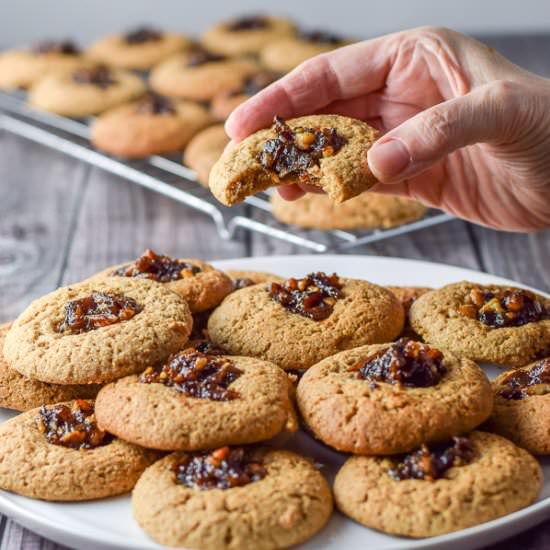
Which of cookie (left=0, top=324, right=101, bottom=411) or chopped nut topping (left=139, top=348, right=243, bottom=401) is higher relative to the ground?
chopped nut topping (left=139, top=348, right=243, bottom=401)

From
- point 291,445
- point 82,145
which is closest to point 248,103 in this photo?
point 291,445

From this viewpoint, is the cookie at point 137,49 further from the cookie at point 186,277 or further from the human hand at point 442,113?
the cookie at point 186,277

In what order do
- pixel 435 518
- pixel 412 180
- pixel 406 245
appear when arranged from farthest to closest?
1. pixel 406 245
2. pixel 412 180
3. pixel 435 518

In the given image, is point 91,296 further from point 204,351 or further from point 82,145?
point 82,145

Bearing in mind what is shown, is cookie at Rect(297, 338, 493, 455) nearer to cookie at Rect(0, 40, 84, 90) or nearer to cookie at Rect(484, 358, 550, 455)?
cookie at Rect(484, 358, 550, 455)

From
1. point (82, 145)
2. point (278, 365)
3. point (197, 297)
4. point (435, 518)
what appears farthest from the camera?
point (82, 145)

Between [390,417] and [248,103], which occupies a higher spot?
[248,103]

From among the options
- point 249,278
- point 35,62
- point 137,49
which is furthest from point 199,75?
point 249,278

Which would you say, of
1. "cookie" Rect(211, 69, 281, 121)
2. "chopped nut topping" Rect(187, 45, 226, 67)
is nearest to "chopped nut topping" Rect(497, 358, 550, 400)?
"cookie" Rect(211, 69, 281, 121)
